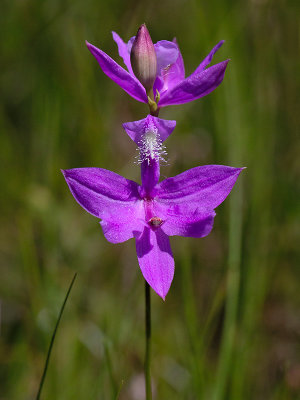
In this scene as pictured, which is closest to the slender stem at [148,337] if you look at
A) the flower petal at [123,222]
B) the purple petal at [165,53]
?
the flower petal at [123,222]

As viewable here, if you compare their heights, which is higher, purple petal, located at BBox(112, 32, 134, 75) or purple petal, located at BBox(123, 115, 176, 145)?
purple petal, located at BBox(112, 32, 134, 75)

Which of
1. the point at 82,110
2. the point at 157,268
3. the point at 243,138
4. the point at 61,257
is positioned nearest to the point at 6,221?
the point at 61,257

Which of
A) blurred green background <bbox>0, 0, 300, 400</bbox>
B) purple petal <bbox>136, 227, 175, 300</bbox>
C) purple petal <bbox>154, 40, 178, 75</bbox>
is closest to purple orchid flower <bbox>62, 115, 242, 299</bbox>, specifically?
purple petal <bbox>136, 227, 175, 300</bbox>

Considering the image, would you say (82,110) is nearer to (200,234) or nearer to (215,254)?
(215,254)

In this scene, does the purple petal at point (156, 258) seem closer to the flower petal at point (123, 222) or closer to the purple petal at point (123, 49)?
the flower petal at point (123, 222)

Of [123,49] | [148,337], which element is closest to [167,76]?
[123,49]

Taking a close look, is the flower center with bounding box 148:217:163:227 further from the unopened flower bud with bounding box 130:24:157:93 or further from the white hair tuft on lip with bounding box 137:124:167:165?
the unopened flower bud with bounding box 130:24:157:93
